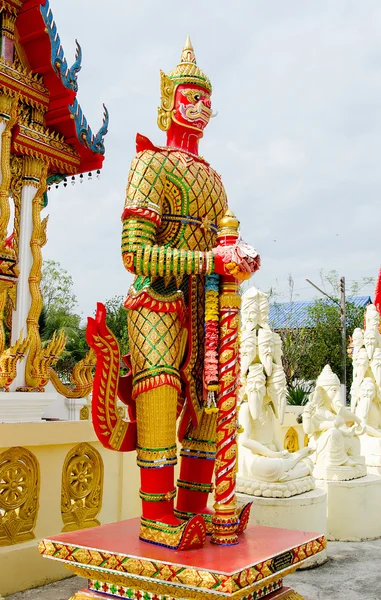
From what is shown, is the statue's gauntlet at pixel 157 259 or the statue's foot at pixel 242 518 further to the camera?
the statue's foot at pixel 242 518

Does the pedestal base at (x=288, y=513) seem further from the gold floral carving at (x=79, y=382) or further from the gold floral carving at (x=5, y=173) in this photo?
the gold floral carving at (x=5, y=173)

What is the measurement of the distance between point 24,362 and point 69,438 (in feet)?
5.15

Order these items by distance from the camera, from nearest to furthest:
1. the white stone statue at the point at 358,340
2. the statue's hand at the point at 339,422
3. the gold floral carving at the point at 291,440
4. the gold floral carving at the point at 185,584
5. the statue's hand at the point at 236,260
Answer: the gold floral carving at the point at 185,584
the statue's hand at the point at 236,260
the statue's hand at the point at 339,422
the gold floral carving at the point at 291,440
the white stone statue at the point at 358,340

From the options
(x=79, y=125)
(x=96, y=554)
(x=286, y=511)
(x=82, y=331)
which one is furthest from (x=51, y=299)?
(x=96, y=554)

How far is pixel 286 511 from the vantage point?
16.2 ft

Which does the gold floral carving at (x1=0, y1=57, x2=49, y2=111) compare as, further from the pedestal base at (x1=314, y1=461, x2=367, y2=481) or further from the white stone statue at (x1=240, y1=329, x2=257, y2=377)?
the pedestal base at (x1=314, y1=461, x2=367, y2=481)

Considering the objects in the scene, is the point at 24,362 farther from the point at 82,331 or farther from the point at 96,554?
the point at 82,331

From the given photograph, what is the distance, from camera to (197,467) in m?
3.48

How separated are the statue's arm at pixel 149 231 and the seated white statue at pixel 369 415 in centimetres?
529

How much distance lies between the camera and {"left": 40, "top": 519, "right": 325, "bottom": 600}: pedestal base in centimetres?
274

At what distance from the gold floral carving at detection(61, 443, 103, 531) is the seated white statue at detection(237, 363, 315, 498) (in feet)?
4.21

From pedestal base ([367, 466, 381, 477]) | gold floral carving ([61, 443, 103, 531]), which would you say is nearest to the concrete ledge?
gold floral carving ([61, 443, 103, 531])

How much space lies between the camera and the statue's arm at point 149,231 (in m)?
3.09

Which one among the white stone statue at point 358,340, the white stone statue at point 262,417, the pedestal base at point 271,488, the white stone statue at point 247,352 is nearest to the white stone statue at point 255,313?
the white stone statue at point 262,417
